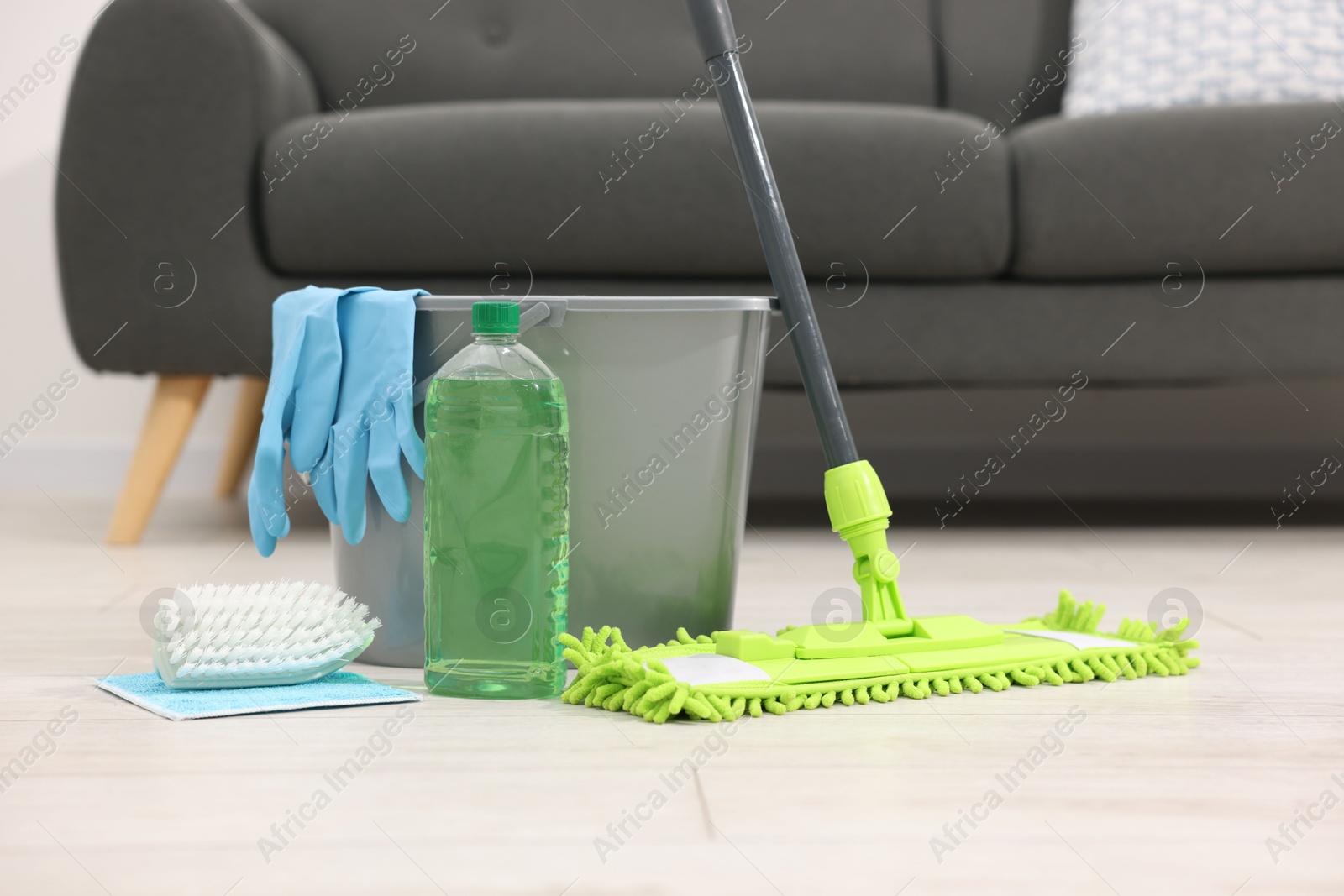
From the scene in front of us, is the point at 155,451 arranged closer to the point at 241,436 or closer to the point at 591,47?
the point at 241,436

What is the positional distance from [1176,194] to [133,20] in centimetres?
132

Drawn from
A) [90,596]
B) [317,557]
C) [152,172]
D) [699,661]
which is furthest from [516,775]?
[152,172]

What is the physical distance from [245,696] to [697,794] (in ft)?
1.08

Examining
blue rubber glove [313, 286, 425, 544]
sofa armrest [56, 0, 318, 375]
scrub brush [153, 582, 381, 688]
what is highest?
sofa armrest [56, 0, 318, 375]

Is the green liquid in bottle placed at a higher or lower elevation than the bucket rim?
lower

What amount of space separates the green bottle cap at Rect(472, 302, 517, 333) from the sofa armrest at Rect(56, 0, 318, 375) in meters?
0.84

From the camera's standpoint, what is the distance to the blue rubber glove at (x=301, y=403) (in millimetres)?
887

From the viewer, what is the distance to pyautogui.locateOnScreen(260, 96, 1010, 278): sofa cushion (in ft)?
4.95

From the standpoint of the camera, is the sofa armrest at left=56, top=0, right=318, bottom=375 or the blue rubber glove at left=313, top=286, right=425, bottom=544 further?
the sofa armrest at left=56, top=0, right=318, bottom=375

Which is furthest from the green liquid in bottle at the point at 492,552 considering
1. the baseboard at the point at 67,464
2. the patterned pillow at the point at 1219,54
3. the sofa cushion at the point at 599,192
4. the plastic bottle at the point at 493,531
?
the baseboard at the point at 67,464

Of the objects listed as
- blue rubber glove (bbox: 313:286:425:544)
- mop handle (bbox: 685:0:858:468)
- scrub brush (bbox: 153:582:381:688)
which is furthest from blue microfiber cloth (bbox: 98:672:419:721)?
mop handle (bbox: 685:0:858:468)

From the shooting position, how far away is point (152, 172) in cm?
153

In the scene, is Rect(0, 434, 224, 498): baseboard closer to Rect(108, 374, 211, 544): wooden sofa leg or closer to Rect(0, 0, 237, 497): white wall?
Rect(0, 0, 237, 497): white wall

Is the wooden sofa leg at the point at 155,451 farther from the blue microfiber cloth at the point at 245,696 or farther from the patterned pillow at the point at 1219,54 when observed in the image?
the patterned pillow at the point at 1219,54
